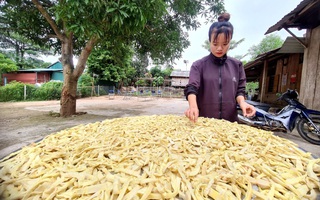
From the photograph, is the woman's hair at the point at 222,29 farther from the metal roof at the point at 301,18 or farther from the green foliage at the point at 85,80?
the green foliage at the point at 85,80

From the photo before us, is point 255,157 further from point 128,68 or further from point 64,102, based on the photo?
point 128,68

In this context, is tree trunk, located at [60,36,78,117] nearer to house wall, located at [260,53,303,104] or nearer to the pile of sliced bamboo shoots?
the pile of sliced bamboo shoots

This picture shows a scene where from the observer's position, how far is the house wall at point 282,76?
623 centimetres

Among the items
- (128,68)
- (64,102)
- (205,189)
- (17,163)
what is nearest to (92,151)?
(17,163)

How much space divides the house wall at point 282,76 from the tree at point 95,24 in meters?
3.42

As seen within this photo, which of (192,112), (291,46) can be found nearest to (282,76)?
(291,46)

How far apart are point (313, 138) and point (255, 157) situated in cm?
423

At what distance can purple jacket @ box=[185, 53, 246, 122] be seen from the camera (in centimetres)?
146

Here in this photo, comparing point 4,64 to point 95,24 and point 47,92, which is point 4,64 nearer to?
point 95,24

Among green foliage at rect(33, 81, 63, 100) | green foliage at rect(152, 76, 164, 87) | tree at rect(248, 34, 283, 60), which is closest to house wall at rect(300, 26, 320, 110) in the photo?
green foliage at rect(33, 81, 63, 100)

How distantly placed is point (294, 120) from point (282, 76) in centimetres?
450

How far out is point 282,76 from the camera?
24.2 ft

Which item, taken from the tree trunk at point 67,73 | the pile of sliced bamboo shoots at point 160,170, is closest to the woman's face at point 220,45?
the pile of sliced bamboo shoots at point 160,170

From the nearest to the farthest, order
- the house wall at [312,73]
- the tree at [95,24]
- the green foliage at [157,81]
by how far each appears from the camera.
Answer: the tree at [95,24] < the house wall at [312,73] < the green foliage at [157,81]
